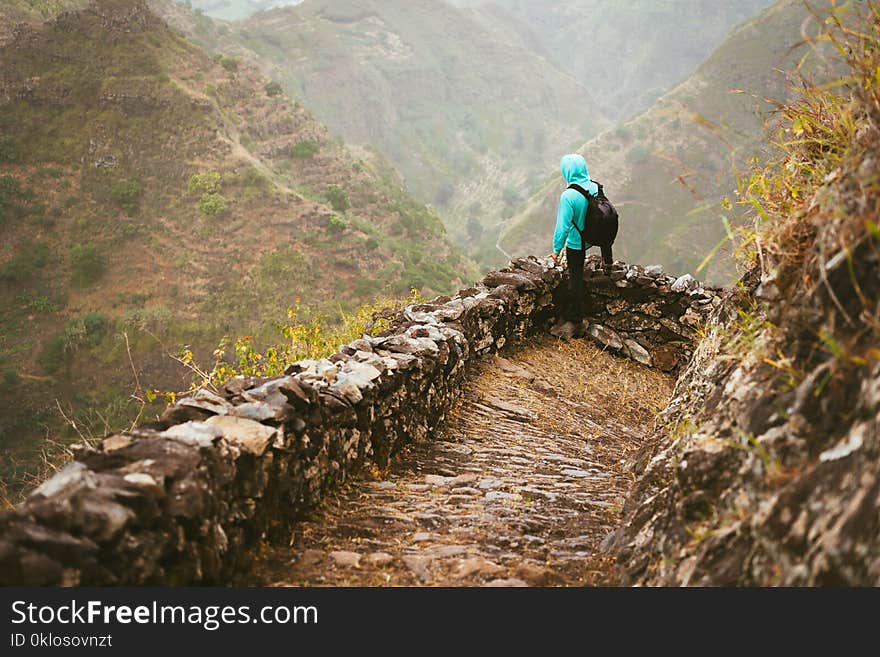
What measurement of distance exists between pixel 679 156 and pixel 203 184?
59.8 m

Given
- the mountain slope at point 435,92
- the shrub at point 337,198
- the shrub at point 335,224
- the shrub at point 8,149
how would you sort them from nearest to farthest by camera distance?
the shrub at point 8,149 → the shrub at point 335,224 → the shrub at point 337,198 → the mountain slope at point 435,92

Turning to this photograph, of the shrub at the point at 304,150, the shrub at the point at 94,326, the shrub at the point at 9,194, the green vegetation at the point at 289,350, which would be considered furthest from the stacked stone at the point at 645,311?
the shrub at the point at 304,150

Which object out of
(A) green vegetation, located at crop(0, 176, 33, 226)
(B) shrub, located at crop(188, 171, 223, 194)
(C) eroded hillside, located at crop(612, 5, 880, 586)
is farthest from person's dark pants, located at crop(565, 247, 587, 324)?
(A) green vegetation, located at crop(0, 176, 33, 226)

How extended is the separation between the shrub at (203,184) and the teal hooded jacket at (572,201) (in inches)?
1327

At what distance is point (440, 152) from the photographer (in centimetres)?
10900

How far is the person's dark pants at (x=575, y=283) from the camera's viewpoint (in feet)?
24.6

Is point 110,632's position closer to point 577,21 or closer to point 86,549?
point 86,549

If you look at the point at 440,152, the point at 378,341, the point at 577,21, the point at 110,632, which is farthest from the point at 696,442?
the point at 577,21

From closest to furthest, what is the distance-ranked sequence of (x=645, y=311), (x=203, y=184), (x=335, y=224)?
(x=645, y=311) < (x=203, y=184) < (x=335, y=224)

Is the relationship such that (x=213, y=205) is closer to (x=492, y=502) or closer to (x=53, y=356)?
(x=53, y=356)

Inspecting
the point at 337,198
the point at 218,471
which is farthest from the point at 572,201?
the point at 337,198

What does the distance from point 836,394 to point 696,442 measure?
747 mm

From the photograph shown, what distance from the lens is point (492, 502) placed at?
3.74 meters

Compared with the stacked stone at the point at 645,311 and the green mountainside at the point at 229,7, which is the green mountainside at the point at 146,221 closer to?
the stacked stone at the point at 645,311
